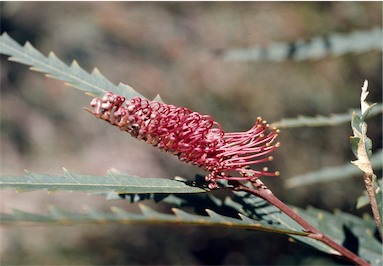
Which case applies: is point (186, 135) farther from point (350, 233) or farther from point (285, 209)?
point (350, 233)

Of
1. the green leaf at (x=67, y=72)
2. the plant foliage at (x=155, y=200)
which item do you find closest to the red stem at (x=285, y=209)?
the plant foliage at (x=155, y=200)

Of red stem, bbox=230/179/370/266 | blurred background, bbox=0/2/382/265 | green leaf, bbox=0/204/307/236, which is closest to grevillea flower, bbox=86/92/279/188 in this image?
red stem, bbox=230/179/370/266

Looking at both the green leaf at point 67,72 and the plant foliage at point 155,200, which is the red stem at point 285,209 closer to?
the plant foliage at point 155,200

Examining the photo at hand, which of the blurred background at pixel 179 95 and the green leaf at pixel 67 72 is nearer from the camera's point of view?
the green leaf at pixel 67 72

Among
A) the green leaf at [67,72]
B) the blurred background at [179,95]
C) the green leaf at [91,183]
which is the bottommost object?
the green leaf at [91,183]

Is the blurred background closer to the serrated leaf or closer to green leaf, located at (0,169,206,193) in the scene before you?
the serrated leaf

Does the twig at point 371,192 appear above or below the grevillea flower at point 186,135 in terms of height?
below

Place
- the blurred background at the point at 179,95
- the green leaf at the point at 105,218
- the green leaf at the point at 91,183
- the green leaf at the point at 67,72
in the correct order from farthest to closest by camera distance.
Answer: the blurred background at the point at 179,95
the green leaf at the point at 67,72
the green leaf at the point at 91,183
the green leaf at the point at 105,218
